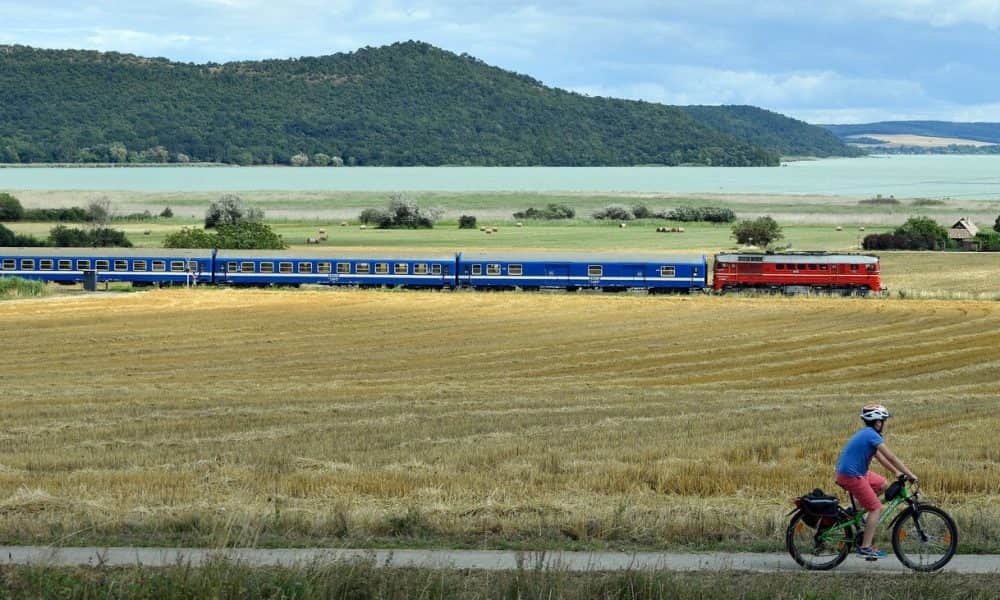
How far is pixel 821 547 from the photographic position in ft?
42.0

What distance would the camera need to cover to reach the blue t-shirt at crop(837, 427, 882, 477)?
12625 mm

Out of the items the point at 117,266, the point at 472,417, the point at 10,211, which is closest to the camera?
the point at 472,417

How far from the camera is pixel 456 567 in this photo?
12500 mm

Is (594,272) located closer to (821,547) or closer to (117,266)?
(117,266)

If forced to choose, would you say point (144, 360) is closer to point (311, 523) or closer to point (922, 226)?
point (311, 523)

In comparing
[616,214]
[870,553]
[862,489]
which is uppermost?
[862,489]

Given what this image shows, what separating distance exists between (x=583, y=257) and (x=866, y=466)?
186 feet

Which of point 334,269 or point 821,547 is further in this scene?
point 334,269

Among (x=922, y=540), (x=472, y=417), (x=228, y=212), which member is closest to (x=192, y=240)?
(x=228, y=212)

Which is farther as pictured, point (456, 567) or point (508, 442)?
point (508, 442)

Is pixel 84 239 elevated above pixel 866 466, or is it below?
below

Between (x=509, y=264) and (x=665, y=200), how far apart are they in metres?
117

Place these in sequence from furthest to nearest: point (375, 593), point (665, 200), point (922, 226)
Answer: point (665, 200) → point (922, 226) → point (375, 593)

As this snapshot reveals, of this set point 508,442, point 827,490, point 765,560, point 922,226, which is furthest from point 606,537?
point 922,226
